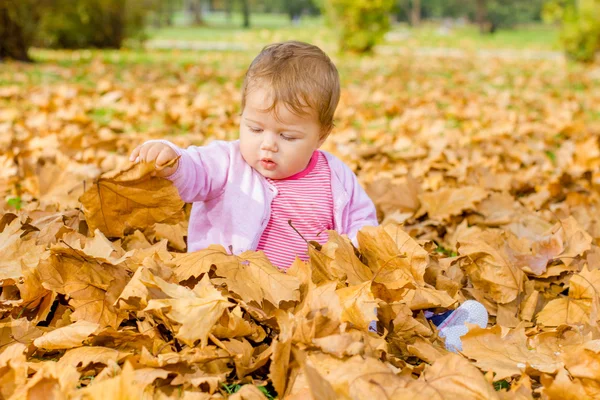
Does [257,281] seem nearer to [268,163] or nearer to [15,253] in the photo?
[268,163]

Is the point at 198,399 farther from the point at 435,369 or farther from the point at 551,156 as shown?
the point at 551,156

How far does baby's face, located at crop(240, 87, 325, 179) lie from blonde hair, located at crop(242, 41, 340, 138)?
0.09 feet

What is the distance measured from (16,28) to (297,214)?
1119 centimetres

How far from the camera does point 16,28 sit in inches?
463

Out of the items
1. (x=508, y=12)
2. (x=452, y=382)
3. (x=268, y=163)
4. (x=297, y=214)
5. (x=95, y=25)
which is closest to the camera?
(x=452, y=382)

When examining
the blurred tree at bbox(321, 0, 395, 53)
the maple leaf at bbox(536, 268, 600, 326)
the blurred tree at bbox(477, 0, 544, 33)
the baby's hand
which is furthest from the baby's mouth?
the blurred tree at bbox(477, 0, 544, 33)

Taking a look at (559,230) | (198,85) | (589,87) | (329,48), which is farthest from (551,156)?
(329,48)

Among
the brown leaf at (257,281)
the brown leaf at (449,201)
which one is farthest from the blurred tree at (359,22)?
the brown leaf at (257,281)

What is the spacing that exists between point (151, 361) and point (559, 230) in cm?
163

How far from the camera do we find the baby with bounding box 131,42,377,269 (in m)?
2.08

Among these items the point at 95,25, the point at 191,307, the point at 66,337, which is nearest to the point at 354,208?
the point at 191,307

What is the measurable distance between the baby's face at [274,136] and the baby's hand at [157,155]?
273mm

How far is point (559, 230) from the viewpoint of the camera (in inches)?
96.3

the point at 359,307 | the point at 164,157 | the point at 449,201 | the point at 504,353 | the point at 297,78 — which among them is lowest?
the point at 449,201
